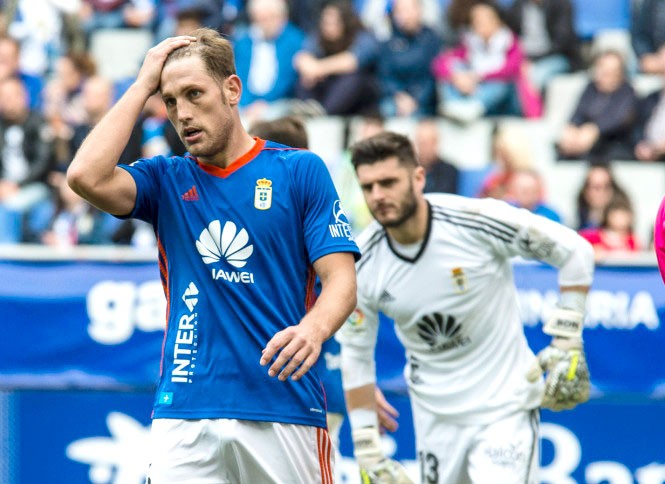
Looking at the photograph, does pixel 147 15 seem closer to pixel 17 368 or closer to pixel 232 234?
pixel 17 368

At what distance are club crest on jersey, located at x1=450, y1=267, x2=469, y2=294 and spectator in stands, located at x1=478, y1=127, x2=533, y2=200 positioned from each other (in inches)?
185

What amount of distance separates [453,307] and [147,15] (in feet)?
29.9

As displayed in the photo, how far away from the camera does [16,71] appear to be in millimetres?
14453

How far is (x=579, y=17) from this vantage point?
14.1 m

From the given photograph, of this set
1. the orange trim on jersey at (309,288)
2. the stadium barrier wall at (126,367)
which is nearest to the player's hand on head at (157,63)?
the orange trim on jersey at (309,288)

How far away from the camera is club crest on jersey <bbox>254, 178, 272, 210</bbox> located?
187 inches

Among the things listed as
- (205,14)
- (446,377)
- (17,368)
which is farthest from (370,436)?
(205,14)

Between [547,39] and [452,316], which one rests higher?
[547,39]

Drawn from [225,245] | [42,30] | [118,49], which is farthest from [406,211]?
[42,30]

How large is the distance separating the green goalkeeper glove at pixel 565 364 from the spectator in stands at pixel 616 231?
4230 millimetres

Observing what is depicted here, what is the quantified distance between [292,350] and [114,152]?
1.01 metres

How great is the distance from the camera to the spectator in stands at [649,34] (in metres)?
13.5

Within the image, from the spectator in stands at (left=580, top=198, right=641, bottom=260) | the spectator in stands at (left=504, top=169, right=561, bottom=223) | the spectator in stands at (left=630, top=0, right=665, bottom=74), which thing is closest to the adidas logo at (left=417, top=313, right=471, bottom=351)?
the spectator in stands at (left=580, top=198, right=641, bottom=260)

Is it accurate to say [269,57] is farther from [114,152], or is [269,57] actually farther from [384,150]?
[114,152]
